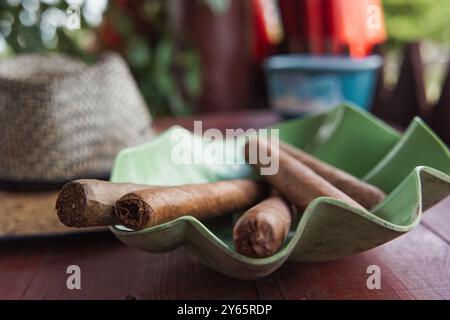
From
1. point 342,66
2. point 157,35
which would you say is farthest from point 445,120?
point 157,35

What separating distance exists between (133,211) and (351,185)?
23 cm

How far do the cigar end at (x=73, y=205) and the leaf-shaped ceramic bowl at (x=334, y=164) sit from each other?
34 mm

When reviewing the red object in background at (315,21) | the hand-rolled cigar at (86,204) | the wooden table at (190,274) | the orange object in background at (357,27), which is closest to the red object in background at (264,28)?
the red object in background at (315,21)

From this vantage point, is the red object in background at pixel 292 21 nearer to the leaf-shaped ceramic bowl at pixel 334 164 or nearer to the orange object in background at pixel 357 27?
the orange object in background at pixel 357 27

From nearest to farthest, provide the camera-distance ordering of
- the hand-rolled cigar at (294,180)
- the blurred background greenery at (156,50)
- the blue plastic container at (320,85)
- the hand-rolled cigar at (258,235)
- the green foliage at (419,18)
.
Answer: the hand-rolled cigar at (258,235) → the hand-rolled cigar at (294,180) → the blue plastic container at (320,85) → the blurred background greenery at (156,50) → the green foliage at (419,18)

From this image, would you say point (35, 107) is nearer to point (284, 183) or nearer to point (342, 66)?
point (284, 183)

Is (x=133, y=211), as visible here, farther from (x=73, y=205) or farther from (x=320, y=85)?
(x=320, y=85)

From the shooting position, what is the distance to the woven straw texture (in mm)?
755

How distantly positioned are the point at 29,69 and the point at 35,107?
260mm

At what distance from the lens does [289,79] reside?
1.21 metres

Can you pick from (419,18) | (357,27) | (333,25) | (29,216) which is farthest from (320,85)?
(419,18)

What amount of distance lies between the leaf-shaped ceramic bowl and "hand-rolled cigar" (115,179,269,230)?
0.02 m

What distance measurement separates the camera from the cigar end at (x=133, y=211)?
0.39 metres
